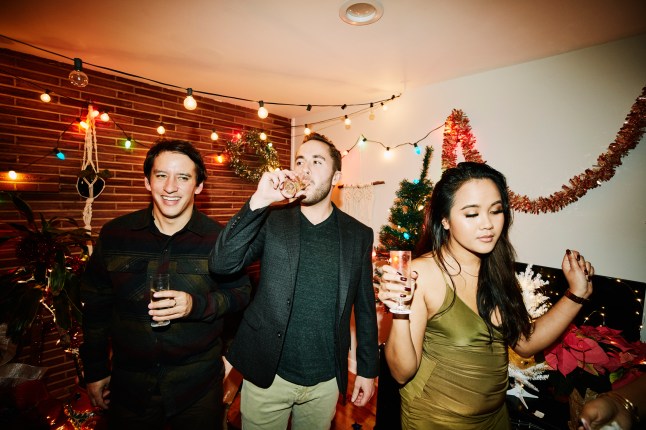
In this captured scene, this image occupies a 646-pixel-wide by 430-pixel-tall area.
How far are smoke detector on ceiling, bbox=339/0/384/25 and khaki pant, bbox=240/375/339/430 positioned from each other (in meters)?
2.61

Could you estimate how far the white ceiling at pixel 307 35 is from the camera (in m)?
2.18

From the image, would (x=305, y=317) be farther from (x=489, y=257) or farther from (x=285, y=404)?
(x=489, y=257)

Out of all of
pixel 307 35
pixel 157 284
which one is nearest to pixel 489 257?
pixel 157 284

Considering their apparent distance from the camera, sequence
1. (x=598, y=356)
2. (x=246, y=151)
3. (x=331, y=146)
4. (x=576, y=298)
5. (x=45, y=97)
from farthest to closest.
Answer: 1. (x=246, y=151)
2. (x=45, y=97)
3. (x=331, y=146)
4. (x=598, y=356)
5. (x=576, y=298)

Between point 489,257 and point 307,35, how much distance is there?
2366 mm

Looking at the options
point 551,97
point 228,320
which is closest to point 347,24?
point 551,97

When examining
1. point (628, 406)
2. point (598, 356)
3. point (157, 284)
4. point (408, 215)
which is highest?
point (408, 215)

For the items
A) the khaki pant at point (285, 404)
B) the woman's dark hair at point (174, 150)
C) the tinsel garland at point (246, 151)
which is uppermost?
the tinsel garland at point (246, 151)

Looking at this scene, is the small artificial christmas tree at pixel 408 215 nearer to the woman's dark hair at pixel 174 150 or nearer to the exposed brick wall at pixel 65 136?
the woman's dark hair at pixel 174 150

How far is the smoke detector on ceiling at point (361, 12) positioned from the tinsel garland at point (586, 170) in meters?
1.90

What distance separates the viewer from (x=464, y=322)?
1.52m

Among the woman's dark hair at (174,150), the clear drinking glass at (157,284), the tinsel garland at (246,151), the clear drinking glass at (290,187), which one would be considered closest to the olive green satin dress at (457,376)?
the clear drinking glass at (290,187)

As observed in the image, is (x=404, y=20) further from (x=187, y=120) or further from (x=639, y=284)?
(x=187, y=120)

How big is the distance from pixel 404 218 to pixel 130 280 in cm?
269
